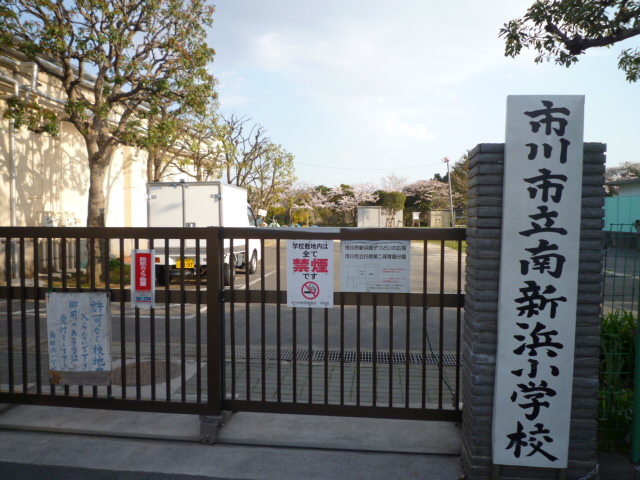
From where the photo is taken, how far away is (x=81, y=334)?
3.93m

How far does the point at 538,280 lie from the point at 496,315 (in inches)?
13.1

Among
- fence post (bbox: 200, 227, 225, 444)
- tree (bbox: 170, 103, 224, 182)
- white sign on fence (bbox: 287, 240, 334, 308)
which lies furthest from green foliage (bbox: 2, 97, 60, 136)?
white sign on fence (bbox: 287, 240, 334, 308)

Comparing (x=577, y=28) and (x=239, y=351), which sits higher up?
(x=577, y=28)

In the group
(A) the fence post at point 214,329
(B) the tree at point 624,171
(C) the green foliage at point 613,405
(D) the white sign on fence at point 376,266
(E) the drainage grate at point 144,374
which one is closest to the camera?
(C) the green foliage at point 613,405

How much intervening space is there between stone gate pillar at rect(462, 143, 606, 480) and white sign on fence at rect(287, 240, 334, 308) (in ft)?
3.53

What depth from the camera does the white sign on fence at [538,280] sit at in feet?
9.61

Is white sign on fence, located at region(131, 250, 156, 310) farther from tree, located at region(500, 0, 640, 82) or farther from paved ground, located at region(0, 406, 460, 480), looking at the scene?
tree, located at region(500, 0, 640, 82)

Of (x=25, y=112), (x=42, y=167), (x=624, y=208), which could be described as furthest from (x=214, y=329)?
(x=624, y=208)

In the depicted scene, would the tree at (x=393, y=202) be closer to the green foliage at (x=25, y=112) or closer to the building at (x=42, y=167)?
the building at (x=42, y=167)

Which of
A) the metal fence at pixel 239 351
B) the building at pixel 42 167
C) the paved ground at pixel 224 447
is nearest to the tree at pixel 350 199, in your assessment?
the building at pixel 42 167

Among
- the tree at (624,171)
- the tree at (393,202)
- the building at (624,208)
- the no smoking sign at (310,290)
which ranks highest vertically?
the tree at (624,171)

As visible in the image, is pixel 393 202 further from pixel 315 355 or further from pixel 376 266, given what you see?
pixel 376 266

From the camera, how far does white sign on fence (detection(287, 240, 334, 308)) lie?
12.1ft

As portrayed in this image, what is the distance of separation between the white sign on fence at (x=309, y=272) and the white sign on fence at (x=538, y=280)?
4.15 ft
